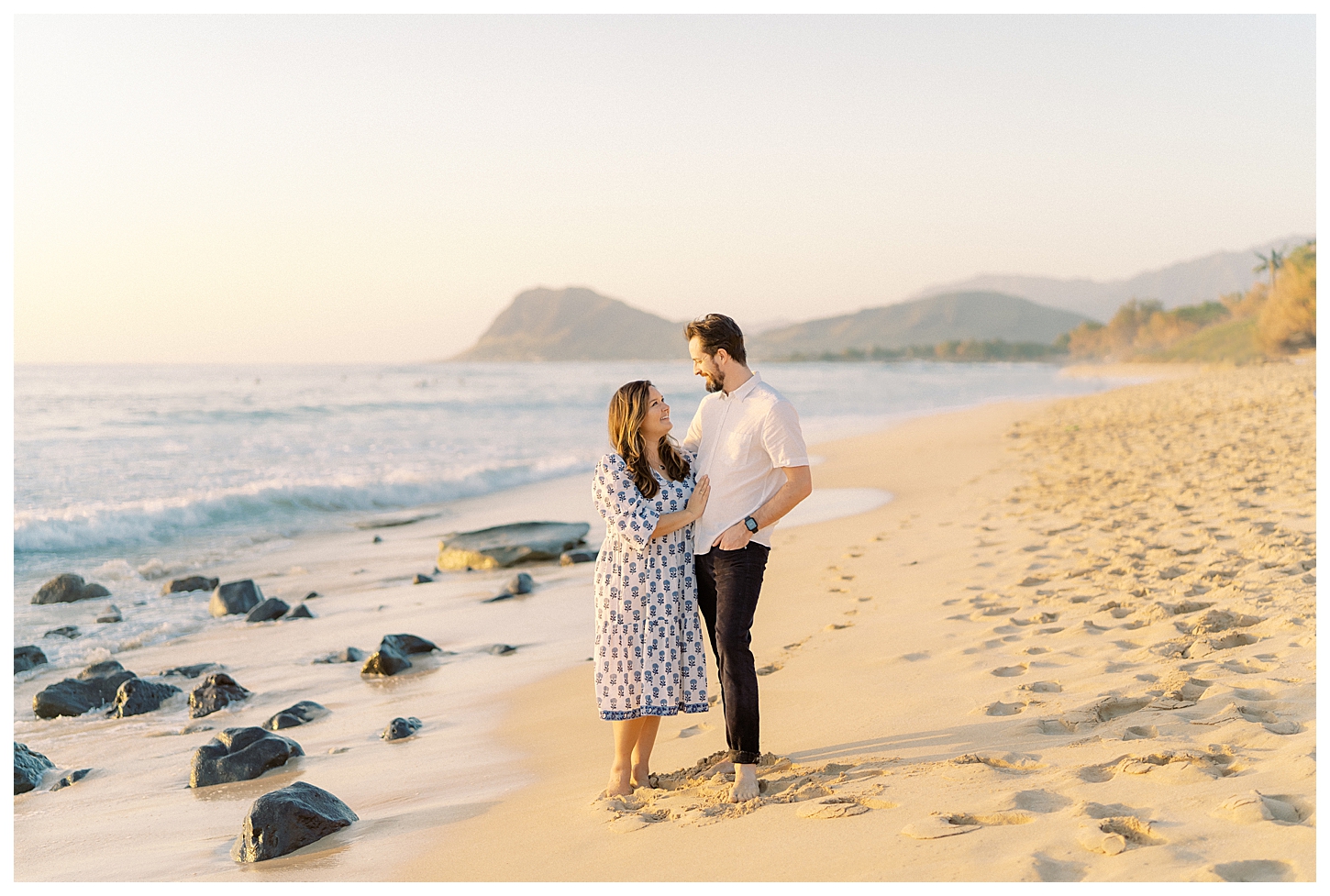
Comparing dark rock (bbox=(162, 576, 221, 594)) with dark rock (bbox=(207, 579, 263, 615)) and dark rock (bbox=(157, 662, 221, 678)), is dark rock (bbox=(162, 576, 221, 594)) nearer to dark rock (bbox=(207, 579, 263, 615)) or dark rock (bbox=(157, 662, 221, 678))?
dark rock (bbox=(207, 579, 263, 615))

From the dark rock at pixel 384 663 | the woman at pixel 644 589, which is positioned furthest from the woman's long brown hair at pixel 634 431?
the dark rock at pixel 384 663

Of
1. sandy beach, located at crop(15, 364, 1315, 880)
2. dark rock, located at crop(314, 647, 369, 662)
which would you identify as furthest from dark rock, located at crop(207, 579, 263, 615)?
dark rock, located at crop(314, 647, 369, 662)

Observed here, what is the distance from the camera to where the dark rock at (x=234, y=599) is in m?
7.87

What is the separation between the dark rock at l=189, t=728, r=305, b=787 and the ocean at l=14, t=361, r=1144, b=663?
3032 mm

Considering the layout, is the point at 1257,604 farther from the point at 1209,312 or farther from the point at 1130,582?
the point at 1209,312

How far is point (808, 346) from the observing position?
19112 cm

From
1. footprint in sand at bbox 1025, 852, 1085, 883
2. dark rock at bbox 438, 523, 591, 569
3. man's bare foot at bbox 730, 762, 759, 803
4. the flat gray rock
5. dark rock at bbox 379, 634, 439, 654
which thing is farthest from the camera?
dark rock at bbox 438, 523, 591, 569

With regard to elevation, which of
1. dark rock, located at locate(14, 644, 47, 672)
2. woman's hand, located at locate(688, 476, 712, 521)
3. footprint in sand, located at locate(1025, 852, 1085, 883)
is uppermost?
woman's hand, located at locate(688, 476, 712, 521)

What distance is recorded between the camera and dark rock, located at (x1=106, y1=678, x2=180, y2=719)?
5535 millimetres

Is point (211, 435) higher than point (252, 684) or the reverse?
higher

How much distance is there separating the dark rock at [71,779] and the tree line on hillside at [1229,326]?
4873 centimetres

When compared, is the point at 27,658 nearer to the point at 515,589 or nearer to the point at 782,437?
the point at 515,589

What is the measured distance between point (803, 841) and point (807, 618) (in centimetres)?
338
